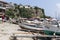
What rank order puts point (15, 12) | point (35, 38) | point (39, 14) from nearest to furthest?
point (35, 38) → point (15, 12) → point (39, 14)

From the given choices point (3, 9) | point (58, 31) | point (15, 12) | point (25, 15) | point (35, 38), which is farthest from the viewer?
point (25, 15)

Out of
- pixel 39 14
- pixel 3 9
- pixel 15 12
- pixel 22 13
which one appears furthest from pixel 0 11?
pixel 39 14

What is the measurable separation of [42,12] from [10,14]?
48.8 m

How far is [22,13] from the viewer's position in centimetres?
8344

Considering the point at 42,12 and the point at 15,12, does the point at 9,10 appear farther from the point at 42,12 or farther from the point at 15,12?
the point at 42,12

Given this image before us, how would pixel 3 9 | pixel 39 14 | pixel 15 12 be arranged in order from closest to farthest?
pixel 3 9
pixel 15 12
pixel 39 14

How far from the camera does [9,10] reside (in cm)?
7081

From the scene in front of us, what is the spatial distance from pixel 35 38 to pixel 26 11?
226 ft

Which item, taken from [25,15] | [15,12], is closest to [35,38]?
[15,12]

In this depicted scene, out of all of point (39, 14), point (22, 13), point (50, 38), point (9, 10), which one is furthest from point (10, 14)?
point (50, 38)

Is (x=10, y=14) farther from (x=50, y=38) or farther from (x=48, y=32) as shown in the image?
(x=50, y=38)

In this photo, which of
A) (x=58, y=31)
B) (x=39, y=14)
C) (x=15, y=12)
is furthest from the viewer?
(x=39, y=14)

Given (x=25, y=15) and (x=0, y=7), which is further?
(x=25, y=15)

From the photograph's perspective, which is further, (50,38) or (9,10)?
(9,10)
